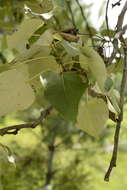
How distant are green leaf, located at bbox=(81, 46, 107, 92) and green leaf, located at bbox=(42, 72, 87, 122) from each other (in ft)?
0.08

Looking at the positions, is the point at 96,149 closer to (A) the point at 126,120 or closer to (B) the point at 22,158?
(B) the point at 22,158

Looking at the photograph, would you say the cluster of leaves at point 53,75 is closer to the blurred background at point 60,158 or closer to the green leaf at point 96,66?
the green leaf at point 96,66

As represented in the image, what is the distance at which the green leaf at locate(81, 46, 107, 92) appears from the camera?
0.30 metres

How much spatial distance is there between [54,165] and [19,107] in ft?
3.44

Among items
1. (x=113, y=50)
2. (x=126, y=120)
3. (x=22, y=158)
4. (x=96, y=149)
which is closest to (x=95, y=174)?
(x=96, y=149)

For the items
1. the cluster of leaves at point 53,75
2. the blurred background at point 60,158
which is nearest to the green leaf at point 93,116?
the cluster of leaves at point 53,75

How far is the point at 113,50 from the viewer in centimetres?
41

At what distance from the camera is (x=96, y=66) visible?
0.31 m

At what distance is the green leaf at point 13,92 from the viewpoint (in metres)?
0.33

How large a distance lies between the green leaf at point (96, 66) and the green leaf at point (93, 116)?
2.1 inches

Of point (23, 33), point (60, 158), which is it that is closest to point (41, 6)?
point (23, 33)

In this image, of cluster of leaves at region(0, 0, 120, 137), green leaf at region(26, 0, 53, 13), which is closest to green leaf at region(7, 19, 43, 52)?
cluster of leaves at region(0, 0, 120, 137)

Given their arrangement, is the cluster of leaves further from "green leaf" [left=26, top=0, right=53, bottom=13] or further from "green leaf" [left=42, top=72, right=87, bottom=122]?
"green leaf" [left=26, top=0, right=53, bottom=13]

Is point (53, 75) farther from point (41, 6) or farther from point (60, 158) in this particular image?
point (60, 158)
